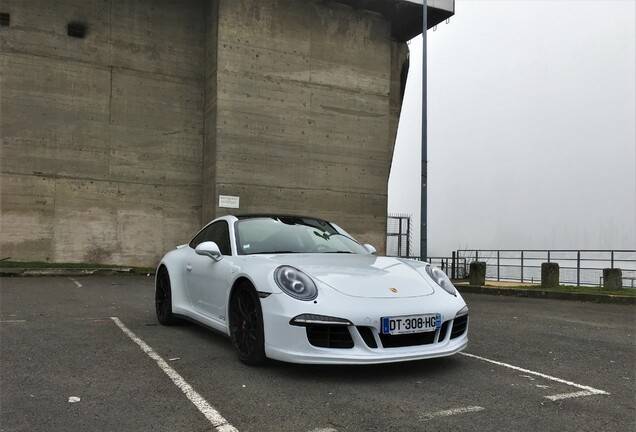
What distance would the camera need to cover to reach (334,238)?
17.5 feet

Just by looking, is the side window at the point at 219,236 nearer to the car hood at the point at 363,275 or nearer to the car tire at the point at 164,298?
the car tire at the point at 164,298

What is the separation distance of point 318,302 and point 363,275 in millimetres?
527

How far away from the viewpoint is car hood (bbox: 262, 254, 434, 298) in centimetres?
379

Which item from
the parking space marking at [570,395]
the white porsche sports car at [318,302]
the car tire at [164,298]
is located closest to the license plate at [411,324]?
the white porsche sports car at [318,302]

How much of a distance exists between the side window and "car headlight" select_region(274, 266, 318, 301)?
1.00m

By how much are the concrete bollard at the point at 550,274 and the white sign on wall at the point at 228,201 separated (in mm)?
10882

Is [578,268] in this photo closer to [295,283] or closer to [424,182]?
[424,182]

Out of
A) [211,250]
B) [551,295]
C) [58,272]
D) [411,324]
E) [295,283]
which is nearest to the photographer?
[411,324]

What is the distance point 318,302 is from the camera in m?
3.64

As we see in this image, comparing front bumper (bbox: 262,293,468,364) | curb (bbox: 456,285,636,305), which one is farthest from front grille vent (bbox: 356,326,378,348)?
curb (bbox: 456,285,636,305)

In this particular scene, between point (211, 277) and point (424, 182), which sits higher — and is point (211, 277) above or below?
below

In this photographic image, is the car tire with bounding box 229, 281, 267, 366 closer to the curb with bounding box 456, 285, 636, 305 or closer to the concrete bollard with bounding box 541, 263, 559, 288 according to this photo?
the curb with bounding box 456, 285, 636, 305

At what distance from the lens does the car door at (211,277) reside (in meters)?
4.54

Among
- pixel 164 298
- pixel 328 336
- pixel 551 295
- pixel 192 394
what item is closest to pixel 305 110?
pixel 551 295
